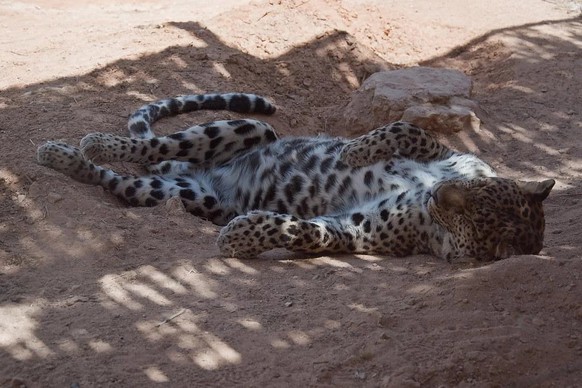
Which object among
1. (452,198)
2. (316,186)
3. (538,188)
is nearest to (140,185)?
(316,186)

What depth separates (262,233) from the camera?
5.97 m

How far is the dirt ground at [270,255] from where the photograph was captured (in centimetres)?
433

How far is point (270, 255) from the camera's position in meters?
6.18

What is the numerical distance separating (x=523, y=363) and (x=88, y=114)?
15.6 ft

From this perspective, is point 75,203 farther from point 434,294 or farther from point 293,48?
point 293,48

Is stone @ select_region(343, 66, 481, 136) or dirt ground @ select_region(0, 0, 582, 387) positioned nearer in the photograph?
dirt ground @ select_region(0, 0, 582, 387)

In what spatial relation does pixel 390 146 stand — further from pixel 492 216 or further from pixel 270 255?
pixel 492 216

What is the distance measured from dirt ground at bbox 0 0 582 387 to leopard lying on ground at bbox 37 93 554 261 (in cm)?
15

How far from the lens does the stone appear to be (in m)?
8.42

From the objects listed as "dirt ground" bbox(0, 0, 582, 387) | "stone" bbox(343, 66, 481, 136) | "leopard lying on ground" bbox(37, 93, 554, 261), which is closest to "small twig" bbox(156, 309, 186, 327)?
"dirt ground" bbox(0, 0, 582, 387)

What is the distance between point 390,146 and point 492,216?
138 centimetres

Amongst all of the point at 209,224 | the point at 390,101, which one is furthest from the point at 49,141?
the point at 390,101

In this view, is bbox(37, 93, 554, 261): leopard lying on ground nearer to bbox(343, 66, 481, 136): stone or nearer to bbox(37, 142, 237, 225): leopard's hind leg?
bbox(37, 142, 237, 225): leopard's hind leg

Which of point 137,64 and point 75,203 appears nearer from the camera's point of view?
point 75,203
